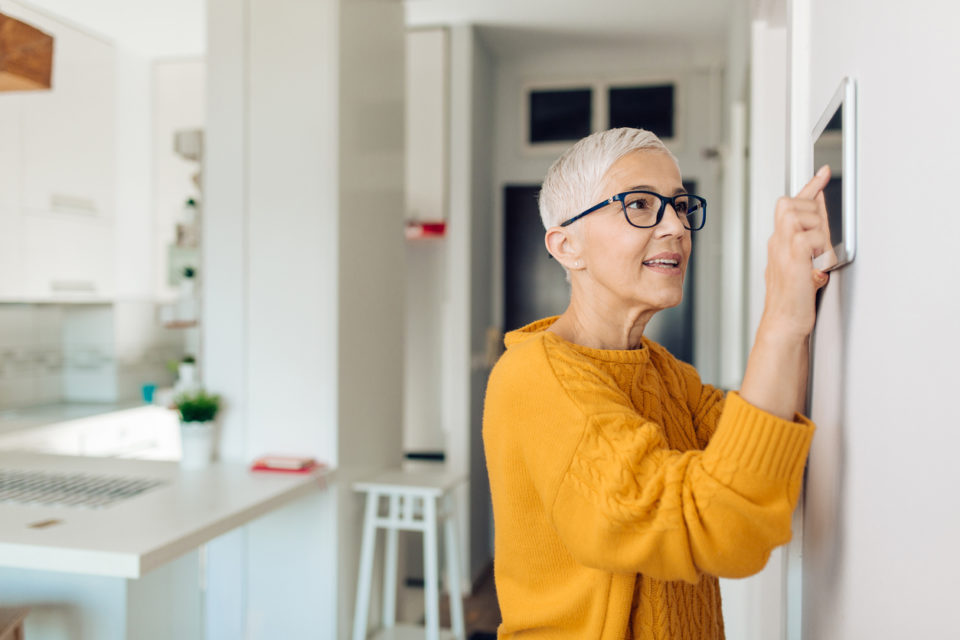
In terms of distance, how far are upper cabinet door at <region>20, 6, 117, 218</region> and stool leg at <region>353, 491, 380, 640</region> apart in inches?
92.3

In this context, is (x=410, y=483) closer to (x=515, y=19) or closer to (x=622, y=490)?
(x=622, y=490)

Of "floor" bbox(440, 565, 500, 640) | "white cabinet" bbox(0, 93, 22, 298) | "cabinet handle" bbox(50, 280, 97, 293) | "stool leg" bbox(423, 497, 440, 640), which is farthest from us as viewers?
"cabinet handle" bbox(50, 280, 97, 293)

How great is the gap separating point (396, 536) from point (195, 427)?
79 cm

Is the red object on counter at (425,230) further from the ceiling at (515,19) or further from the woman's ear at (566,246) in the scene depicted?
the woman's ear at (566,246)

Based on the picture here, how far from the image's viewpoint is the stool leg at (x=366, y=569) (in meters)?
2.62

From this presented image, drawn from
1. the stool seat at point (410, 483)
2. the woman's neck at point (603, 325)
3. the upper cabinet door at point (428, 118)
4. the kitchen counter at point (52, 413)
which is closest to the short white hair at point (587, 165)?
the woman's neck at point (603, 325)

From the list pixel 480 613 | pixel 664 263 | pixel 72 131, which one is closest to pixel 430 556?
pixel 480 613

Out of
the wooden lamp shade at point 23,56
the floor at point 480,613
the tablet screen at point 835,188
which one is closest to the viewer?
the tablet screen at point 835,188

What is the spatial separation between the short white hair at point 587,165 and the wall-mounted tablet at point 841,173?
0.56 feet

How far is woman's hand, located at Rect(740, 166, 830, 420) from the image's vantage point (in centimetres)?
74

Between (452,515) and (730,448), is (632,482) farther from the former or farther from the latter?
(452,515)

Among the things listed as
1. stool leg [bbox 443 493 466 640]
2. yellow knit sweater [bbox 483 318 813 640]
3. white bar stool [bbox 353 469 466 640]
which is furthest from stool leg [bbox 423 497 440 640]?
yellow knit sweater [bbox 483 318 813 640]

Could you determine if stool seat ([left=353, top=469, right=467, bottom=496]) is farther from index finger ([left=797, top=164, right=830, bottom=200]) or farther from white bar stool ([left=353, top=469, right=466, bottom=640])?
index finger ([left=797, top=164, right=830, bottom=200])

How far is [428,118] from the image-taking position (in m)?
4.00
